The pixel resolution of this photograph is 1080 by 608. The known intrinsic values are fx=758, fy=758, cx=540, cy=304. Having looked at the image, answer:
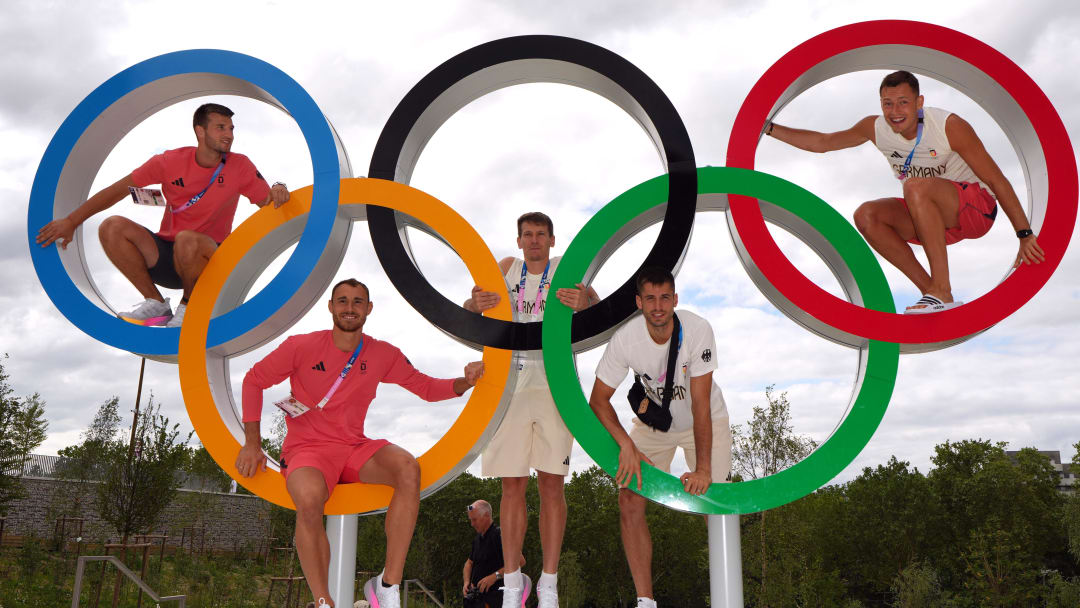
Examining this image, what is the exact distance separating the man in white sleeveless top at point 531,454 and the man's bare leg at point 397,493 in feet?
2.07

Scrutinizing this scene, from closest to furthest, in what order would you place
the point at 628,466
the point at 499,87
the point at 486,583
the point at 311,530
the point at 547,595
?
the point at 311,530, the point at 628,466, the point at 547,595, the point at 499,87, the point at 486,583

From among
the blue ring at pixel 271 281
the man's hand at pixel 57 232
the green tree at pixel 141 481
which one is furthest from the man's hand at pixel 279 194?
the green tree at pixel 141 481

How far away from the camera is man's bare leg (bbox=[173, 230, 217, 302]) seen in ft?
19.0

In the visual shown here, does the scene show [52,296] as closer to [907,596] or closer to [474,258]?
[474,258]

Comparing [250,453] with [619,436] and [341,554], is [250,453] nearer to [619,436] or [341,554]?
[341,554]

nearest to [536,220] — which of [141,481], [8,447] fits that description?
[141,481]

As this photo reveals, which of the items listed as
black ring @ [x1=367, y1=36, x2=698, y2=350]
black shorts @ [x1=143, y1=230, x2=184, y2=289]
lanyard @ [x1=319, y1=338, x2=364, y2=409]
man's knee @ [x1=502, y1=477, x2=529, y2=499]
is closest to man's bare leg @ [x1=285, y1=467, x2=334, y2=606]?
lanyard @ [x1=319, y1=338, x2=364, y2=409]

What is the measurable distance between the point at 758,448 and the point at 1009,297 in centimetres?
1549

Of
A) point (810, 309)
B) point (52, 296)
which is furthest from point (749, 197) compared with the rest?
point (52, 296)

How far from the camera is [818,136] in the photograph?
5.65 metres

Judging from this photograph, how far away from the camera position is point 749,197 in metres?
5.35

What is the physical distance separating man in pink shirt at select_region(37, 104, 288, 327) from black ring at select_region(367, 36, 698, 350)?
1.12m

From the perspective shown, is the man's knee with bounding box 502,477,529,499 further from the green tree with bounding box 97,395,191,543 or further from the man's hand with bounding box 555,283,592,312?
the green tree with bounding box 97,395,191,543

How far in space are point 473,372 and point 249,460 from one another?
164 cm
